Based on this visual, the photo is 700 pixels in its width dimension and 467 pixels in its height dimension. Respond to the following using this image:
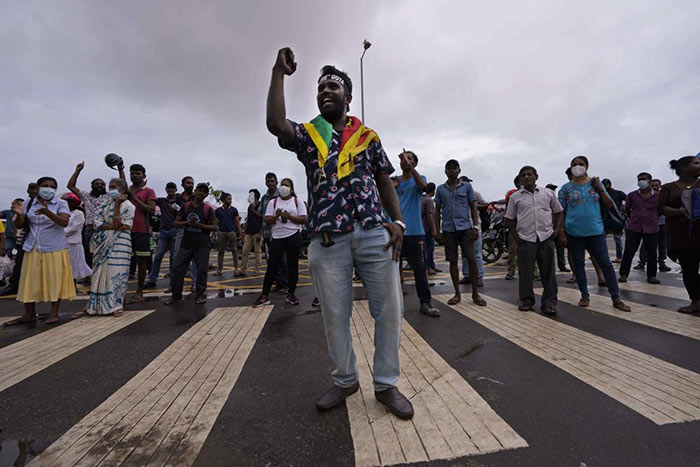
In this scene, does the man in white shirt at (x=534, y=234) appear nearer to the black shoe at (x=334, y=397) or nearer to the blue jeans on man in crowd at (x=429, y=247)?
the blue jeans on man in crowd at (x=429, y=247)

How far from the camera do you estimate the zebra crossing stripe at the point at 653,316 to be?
11.9 feet

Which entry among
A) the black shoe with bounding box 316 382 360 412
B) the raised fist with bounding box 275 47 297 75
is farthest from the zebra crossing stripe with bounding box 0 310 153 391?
the raised fist with bounding box 275 47 297 75

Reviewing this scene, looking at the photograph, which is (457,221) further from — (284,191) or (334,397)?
(334,397)

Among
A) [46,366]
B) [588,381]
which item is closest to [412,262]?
[588,381]

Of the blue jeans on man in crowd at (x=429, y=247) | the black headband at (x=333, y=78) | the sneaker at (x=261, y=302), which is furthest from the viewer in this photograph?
the blue jeans on man in crowd at (x=429, y=247)

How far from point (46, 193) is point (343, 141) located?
4.63m

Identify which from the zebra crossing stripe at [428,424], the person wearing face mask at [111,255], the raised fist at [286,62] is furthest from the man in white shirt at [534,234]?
the person wearing face mask at [111,255]

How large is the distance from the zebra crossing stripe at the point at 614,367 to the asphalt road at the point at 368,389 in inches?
0.5

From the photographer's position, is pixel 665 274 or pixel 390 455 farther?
pixel 665 274

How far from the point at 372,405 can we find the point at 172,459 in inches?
44.2

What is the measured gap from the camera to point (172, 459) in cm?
171

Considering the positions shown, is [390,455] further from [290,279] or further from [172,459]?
[290,279]

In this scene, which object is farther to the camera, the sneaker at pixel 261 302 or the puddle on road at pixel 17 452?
the sneaker at pixel 261 302

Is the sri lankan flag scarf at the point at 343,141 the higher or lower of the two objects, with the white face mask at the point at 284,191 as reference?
lower
